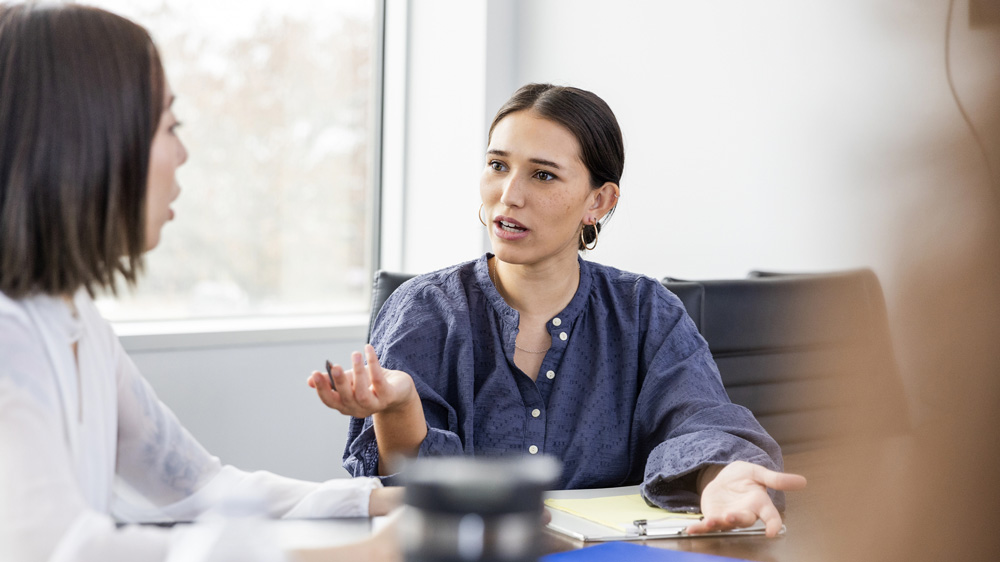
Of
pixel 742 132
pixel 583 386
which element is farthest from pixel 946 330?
pixel 742 132

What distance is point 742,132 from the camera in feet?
8.27

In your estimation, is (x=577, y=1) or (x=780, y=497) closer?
(x=780, y=497)

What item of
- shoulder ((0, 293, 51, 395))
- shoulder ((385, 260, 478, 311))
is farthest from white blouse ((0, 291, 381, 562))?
shoulder ((385, 260, 478, 311))

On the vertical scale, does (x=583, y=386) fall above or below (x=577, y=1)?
below

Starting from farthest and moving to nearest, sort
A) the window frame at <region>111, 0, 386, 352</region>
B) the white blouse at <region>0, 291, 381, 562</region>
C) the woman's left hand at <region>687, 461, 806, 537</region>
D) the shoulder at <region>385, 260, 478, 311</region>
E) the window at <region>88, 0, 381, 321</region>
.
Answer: the window at <region>88, 0, 381, 321</region>, the window frame at <region>111, 0, 386, 352</region>, the shoulder at <region>385, 260, 478, 311</region>, the woman's left hand at <region>687, 461, 806, 537</region>, the white blouse at <region>0, 291, 381, 562</region>

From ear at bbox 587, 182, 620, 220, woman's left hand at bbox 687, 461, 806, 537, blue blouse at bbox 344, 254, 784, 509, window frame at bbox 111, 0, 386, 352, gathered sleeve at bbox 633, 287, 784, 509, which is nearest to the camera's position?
woman's left hand at bbox 687, 461, 806, 537

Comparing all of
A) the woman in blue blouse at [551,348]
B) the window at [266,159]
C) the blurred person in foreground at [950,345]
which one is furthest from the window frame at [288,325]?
the blurred person in foreground at [950,345]

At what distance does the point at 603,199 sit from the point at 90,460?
3.59 feet

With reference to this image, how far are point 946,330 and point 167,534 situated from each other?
0.65m

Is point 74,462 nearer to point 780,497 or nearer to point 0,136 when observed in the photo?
point 0,136

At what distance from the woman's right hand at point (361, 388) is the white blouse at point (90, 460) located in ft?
0.40

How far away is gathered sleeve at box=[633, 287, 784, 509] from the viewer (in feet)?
3.83

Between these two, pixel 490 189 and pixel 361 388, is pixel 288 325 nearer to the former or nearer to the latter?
pixel 490 189

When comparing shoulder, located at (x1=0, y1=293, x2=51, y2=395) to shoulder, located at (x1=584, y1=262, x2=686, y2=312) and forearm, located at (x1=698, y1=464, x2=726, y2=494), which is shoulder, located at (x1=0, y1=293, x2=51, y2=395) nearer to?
forearm, located at (x1=698, y1=464, x2=726, y2=494)
